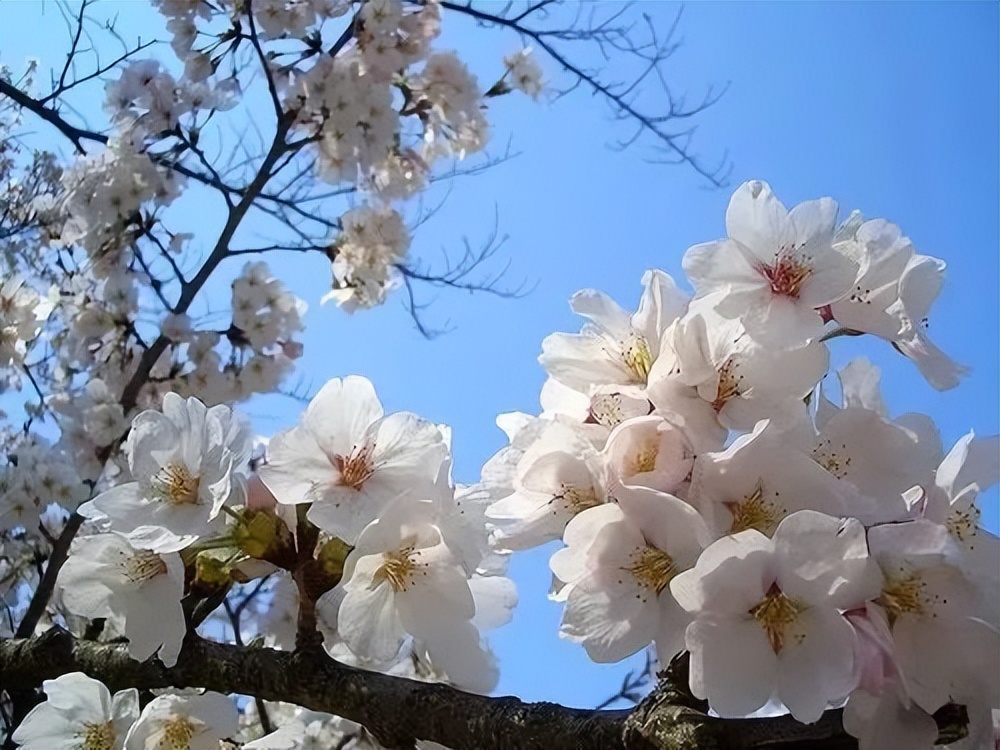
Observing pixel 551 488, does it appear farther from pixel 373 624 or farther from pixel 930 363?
pixel 930 363

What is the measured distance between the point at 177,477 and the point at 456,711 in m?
0.27

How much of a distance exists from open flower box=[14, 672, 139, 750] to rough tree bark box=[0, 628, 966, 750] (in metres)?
0.04

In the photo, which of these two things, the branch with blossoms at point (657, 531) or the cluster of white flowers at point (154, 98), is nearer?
the branch with blossoms at point (657, 531)

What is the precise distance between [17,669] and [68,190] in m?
1.82

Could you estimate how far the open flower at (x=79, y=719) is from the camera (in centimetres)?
77

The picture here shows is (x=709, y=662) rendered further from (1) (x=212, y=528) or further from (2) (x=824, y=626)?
(1) (x=212, y=528)

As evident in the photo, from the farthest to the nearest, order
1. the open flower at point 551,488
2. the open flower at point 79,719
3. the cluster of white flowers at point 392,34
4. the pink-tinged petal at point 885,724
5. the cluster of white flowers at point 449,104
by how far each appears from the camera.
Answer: the cluster of white flowers at point 449,104 → the cluster of white flowers at point 392,34 → the open flower at point 79,719 → the open flower at point 551,488 → the pink-tinged petal at point 885,724

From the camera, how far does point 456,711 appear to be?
1.96ft

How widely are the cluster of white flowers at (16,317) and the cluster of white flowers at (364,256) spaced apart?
32.7 inches

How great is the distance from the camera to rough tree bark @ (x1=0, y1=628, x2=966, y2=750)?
49 centimetres

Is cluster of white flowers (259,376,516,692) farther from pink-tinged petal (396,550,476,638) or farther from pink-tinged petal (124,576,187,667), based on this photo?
pink-tinged petal (124,576,187,667)

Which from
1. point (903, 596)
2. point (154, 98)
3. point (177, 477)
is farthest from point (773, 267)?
point (154, 98)

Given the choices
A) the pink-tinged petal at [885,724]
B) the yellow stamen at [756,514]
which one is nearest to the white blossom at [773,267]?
the yellow stamen at [756,514]

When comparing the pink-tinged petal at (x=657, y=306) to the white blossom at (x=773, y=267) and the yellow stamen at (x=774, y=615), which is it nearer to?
the white blossom at (x=773, y=267)
